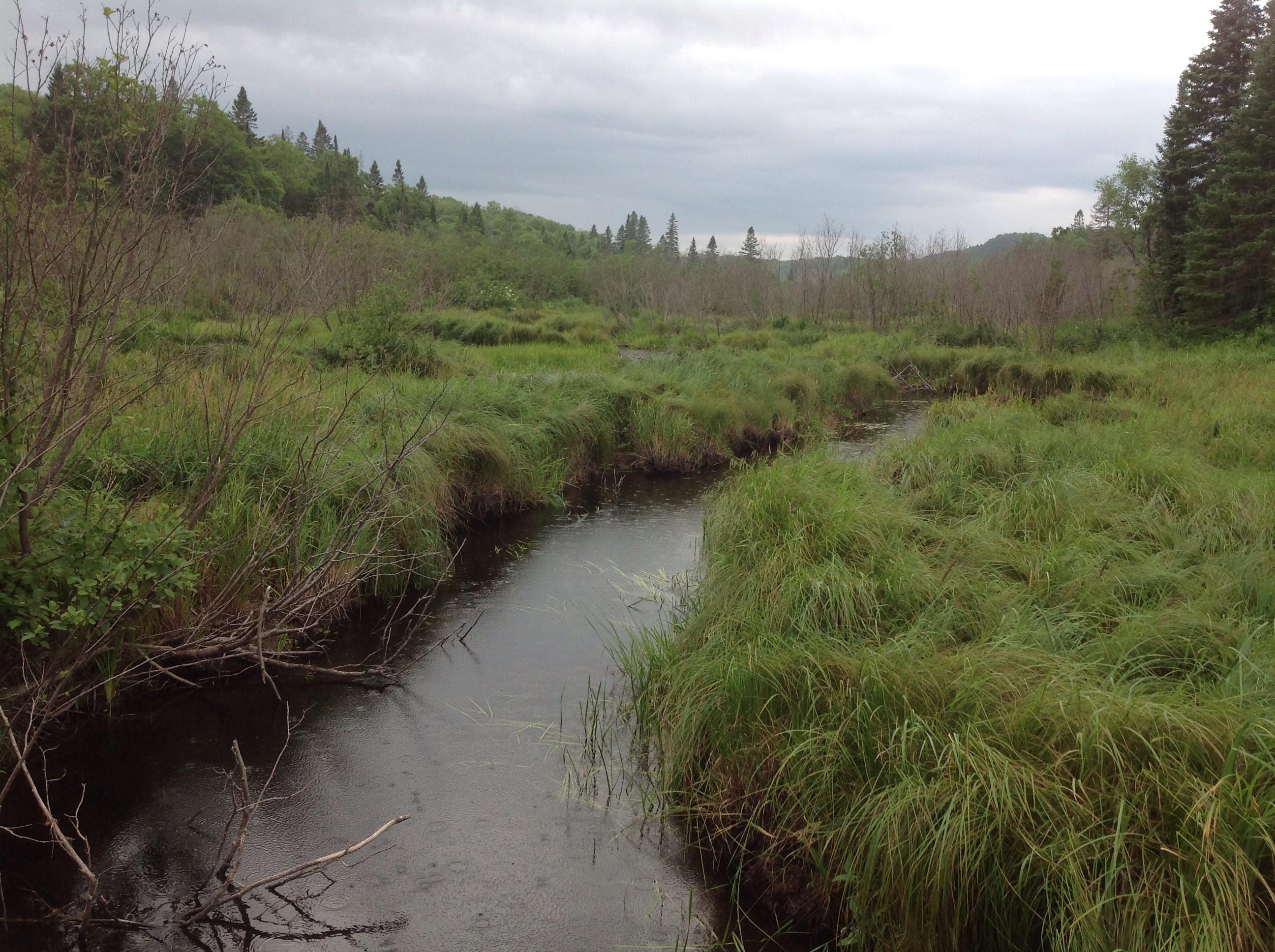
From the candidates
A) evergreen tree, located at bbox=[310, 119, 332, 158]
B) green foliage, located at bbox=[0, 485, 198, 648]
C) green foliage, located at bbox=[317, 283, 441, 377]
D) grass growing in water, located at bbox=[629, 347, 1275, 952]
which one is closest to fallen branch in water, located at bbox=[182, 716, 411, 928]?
green foliage, located at bbox=[0, 485, 198, 648]

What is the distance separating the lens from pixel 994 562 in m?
5.17

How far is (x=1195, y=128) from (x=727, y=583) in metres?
26.3

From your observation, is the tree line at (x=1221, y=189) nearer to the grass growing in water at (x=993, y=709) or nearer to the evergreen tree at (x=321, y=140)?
the grass growing in water at (x=993, y=709)

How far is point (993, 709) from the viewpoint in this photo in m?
3.25

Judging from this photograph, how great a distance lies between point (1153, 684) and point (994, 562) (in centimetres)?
170

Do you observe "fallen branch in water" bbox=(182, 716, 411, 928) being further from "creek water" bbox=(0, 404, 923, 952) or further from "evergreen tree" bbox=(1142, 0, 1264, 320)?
"evergreen tree" bbox=(1142, 0, 1264, 320)

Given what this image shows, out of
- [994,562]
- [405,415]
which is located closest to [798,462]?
[994,562]

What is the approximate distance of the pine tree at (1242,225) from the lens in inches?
808

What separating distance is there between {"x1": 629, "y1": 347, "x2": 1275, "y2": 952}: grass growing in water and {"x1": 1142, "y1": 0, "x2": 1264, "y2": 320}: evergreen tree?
69.1 ft

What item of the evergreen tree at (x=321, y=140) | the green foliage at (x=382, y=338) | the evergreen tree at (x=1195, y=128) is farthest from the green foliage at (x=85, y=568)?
the evergreen tree at (x=321, y=140)

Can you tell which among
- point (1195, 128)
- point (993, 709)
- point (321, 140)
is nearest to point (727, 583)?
point (993, 709)

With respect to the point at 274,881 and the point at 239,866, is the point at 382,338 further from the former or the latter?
the point at 274,881

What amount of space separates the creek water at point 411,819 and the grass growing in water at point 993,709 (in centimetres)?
47

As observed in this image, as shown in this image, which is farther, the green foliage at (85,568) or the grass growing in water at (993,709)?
the green foliage at (85,568)
